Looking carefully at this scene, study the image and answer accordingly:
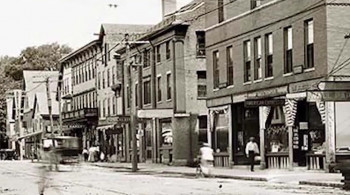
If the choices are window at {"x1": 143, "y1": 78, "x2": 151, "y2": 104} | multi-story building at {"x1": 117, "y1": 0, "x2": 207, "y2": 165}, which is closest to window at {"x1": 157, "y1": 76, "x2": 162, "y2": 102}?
multi-story building at {"x1": 117, "y1": 0, "x2": 207, "y2": 165}

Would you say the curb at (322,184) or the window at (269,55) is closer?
the curb at (322,184)

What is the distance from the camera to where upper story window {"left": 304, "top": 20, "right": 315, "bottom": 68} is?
115 feet

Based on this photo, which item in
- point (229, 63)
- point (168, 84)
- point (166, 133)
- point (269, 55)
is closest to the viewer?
point (269, 55)

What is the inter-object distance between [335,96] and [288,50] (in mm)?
6909

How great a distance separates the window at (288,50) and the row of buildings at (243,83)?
48 mm

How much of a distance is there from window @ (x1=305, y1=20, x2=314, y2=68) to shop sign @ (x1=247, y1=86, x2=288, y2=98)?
2.56m

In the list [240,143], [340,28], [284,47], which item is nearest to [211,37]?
[240,143]

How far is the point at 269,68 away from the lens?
130 feet

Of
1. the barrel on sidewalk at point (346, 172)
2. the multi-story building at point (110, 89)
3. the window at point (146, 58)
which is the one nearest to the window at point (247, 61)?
the barrel on sidewalk at point (346, 172)

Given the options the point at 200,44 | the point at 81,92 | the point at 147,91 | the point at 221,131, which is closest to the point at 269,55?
the point at 221,131

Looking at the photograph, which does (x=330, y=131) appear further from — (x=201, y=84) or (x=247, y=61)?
(x=201, y=84)

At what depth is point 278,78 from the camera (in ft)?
126

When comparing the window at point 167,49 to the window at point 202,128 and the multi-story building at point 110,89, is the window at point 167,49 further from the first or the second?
the multi-story building at point 110,89

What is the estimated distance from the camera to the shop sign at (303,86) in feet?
113
